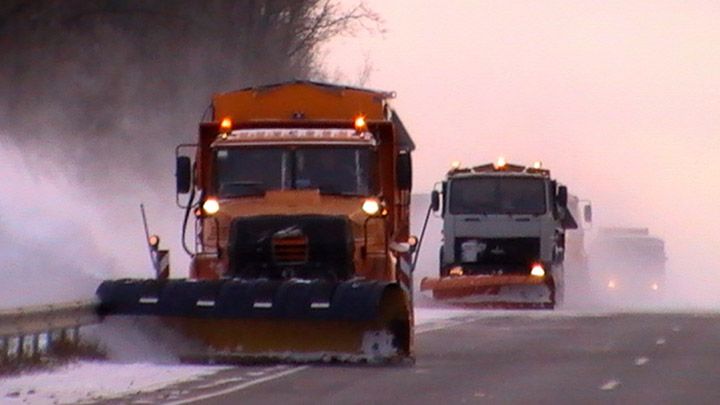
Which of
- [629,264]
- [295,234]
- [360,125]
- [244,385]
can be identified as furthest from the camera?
[629,264]

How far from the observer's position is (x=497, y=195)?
43.9 m

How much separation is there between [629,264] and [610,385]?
159 ft

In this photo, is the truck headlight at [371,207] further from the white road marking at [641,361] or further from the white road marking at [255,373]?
the white road marking at [255,373]

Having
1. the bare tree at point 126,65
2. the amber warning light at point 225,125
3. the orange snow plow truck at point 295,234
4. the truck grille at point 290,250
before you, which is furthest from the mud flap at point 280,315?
the bare tree at point 126,65

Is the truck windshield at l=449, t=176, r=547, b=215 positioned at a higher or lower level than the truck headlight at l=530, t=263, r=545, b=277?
higher

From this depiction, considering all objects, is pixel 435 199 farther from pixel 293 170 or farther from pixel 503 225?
pixel 293 170

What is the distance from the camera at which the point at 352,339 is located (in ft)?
75.2

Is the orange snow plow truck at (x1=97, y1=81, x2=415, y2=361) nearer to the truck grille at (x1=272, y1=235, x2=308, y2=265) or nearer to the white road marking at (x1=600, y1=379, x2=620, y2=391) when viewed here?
the truck grille at (x1=272, y1=235, x2=308, y2=265)

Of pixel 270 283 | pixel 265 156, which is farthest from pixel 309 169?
pixel 270 283

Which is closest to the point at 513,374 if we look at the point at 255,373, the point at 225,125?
the point at 255,373

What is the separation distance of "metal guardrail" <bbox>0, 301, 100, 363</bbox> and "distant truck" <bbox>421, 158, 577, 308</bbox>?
19934 millimetres

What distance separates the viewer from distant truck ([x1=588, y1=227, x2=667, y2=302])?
6556 cm

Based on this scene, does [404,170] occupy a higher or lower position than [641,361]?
higher

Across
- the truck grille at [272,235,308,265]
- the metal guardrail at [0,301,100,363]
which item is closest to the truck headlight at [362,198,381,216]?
the truck grille at [272,235,308,265]
